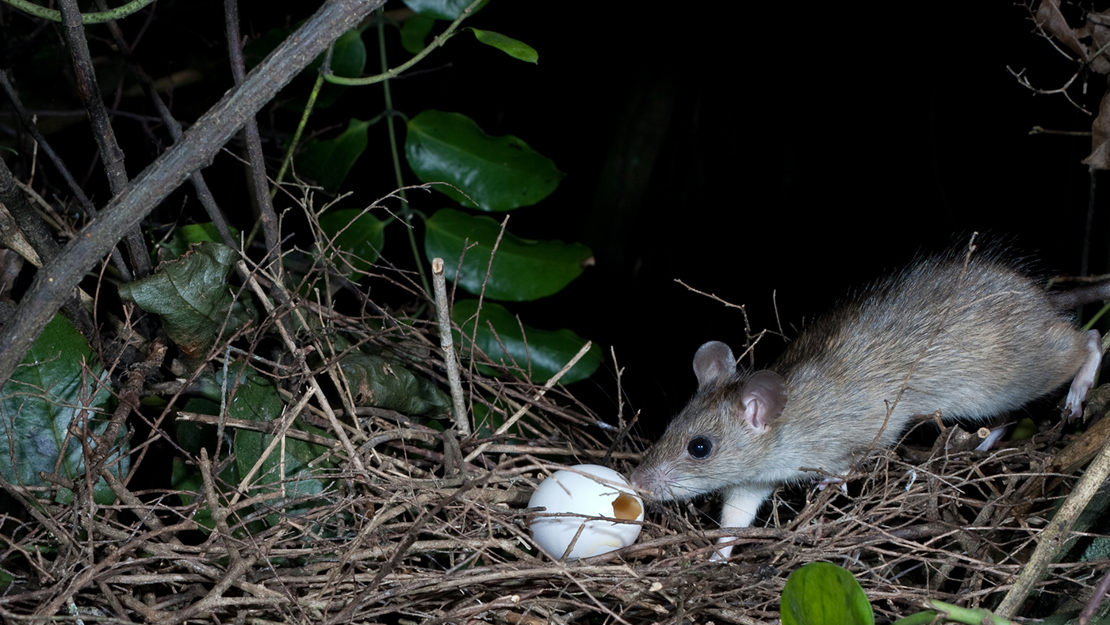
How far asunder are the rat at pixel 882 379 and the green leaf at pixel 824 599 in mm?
1028

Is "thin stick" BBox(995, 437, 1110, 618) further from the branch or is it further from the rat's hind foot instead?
the branch

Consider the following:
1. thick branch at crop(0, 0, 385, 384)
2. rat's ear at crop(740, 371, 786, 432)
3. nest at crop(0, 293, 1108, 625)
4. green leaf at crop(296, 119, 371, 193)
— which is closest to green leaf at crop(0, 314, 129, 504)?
nest at crop(0, 293, 1108, 625)

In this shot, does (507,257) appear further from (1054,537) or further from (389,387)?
(1054,537)

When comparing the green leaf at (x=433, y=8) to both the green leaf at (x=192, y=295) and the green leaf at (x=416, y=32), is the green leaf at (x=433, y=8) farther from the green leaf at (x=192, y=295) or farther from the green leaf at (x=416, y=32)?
the green leaf at (x=192, y=295)

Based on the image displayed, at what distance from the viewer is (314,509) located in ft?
6.28

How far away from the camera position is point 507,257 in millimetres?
2553

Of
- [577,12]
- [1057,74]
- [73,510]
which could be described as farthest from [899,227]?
[73,510]

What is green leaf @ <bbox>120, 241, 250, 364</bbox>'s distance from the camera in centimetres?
183

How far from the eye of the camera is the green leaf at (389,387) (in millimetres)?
2154

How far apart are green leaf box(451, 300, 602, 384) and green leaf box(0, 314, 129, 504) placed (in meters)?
0.95

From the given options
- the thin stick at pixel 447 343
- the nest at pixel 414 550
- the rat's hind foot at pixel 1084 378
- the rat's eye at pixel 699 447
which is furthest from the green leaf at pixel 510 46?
the rat's hind foot at pixel 1084 378

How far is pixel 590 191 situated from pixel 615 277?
439 mm

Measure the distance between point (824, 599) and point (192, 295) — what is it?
1.38m

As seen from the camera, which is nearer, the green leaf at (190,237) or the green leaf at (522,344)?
the green leaf at (190,237)
